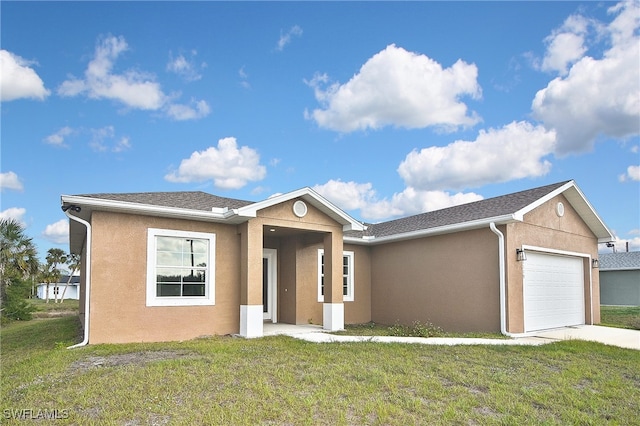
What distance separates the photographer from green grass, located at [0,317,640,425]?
5254 mm

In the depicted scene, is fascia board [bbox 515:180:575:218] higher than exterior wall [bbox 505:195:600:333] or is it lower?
higher

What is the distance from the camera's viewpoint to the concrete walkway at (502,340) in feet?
33.7

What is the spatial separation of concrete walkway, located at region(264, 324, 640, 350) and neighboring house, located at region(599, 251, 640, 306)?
55.9 ft

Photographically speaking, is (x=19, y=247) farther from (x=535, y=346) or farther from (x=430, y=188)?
(x=535, y=346)

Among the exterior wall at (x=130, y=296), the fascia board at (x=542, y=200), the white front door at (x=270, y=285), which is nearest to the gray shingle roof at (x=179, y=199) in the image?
the exterior wall at (x=130, y=296)

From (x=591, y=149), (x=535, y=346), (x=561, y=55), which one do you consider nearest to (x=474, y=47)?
(x=561, y=55)

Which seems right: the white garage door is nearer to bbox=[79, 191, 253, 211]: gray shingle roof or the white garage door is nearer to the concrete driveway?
the concrete driveway

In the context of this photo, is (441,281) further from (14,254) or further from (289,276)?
(14,254)

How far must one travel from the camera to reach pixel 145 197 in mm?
11367

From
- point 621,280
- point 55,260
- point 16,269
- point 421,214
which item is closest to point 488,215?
point 421,214

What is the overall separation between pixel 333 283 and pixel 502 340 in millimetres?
4572

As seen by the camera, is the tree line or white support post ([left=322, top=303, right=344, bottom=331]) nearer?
white support post ([left=322, top=303, right=344, bottom=331])

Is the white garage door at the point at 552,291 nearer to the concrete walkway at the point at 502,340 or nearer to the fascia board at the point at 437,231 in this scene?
the concrete walkway at the point at 502,340

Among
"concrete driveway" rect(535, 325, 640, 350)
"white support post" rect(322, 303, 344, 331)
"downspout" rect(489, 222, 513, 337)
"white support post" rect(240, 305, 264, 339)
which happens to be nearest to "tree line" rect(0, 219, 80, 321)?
"white support post" rect(240, 305, 264, 339)
